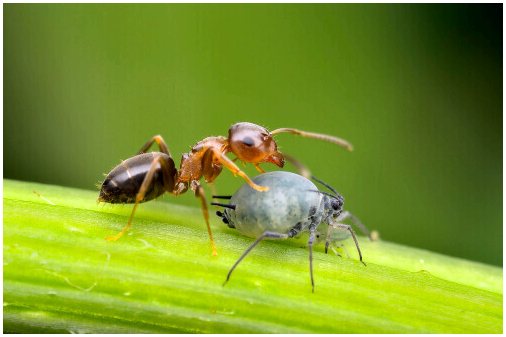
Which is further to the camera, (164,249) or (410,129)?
(410,129)

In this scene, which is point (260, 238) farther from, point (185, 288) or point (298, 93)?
point (298, 93)

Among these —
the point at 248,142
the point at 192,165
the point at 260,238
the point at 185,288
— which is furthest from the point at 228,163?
the point at 185,288

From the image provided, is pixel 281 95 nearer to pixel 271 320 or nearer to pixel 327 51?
pixel 327 51

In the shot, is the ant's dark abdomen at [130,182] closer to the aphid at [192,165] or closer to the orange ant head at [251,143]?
the aphid at [192,165]

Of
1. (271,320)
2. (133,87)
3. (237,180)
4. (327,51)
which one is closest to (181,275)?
(271,320)

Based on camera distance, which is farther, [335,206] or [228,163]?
[228,163]

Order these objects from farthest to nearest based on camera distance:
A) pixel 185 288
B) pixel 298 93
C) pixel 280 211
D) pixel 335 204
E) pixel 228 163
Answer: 1. pixel 298 93
2. pixel 228 163
3. pixel 335 204
4. pixel 280 211
5. pixel 185 288

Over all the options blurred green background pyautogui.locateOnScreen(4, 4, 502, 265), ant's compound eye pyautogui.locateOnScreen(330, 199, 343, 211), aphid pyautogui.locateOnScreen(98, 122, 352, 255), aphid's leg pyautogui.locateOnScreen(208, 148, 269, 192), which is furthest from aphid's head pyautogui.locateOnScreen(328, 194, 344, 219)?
blurred green background pyautogui.locateOnScreen(4, 4, 502, 265)
